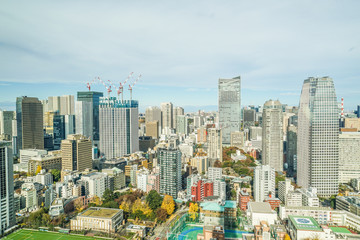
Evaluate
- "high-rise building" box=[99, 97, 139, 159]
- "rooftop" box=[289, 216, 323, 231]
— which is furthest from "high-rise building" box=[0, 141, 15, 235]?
"high-rise building" box=[99, 97, 139, 159]

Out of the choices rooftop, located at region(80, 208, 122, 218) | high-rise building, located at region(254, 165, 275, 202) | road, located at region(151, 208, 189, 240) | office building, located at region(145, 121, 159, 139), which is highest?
office building, located at region(145, 121, 159, 139)

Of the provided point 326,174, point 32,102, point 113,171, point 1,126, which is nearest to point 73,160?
point 113,171

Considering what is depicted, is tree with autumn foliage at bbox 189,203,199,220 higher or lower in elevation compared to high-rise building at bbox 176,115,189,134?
lower

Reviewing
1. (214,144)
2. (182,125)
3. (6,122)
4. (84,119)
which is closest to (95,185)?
(214,144)

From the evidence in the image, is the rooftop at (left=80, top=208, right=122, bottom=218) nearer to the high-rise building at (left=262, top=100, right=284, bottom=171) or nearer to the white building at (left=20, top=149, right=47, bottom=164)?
the white building at (left=20, top=149, right=47, bottom=164)

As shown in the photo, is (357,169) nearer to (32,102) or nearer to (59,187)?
(59,187)

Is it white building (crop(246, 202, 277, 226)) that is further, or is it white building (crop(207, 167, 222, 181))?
white building (crop(207, 167, 222, 181))

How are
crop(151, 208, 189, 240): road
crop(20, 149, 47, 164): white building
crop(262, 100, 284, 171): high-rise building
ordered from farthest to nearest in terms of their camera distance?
crop(20, 149, 47, 164): white building
crop(262, 100, 284, 171): high-rise building
crop(151, 208, 189, 240): road

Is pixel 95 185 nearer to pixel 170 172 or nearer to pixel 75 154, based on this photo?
pixel 170 172
